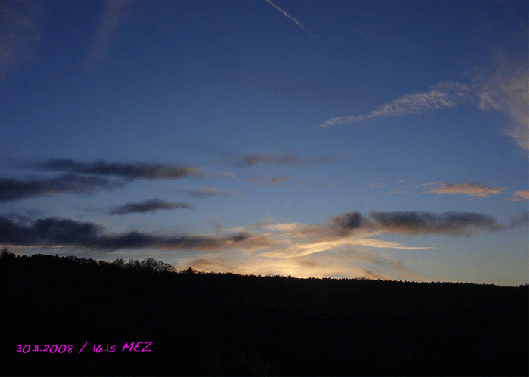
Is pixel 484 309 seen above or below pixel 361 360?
above

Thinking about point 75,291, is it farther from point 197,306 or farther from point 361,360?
point 361,360

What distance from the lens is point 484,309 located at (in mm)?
36875

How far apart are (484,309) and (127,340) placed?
29.8 metres

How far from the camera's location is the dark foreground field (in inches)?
1037

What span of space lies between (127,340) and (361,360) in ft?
53.6

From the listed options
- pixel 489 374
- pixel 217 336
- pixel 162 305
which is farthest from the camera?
pixel 162 305

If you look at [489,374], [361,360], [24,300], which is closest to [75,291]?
[24,300]

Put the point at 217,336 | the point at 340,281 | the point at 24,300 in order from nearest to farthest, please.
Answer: the point at 217,336
the point at 24,300
the point at 340,281

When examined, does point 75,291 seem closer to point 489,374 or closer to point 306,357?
point 306,357

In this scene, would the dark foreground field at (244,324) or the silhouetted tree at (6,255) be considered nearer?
the dark foreground field at (244,324)

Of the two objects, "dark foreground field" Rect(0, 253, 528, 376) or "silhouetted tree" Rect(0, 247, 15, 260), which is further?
"silhouetted tree" Rect(0, 247, 15, 260)

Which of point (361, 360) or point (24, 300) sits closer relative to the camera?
point (361, 360)

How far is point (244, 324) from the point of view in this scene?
35219mm

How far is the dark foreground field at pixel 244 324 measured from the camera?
2634cm
